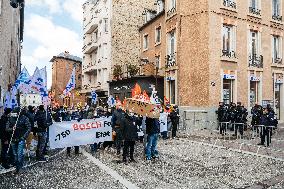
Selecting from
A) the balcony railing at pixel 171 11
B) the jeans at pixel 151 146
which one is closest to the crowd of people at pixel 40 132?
the jeans at pixel 151 146

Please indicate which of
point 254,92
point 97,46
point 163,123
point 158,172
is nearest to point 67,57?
point 97,46

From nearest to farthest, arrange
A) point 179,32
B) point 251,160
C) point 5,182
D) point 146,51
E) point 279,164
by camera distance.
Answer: point 5,182
point 279,164
point 251,160
point 179,32
point 146,51

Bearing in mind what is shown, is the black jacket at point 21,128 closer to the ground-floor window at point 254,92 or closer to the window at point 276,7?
the ground-floor window at point 254,92

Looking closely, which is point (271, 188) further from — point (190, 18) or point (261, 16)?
point (261, 16)

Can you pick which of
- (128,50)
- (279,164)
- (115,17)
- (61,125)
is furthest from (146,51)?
(279,164)

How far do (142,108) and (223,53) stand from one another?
12.6 metres

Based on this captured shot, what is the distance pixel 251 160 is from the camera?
10.1 metres

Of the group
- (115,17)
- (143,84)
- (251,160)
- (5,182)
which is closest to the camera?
(5,182)

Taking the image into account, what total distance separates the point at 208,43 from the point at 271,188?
14362mm

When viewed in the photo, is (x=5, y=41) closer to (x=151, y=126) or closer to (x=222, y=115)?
(x=151, y=126)

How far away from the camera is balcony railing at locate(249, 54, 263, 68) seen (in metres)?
22.3

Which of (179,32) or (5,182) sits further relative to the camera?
(179,32)

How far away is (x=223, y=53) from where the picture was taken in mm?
21016

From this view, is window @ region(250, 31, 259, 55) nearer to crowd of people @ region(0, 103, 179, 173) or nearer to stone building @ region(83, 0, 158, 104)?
→ stone building @ region(83, 0, 158, 104)
